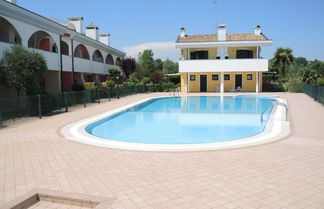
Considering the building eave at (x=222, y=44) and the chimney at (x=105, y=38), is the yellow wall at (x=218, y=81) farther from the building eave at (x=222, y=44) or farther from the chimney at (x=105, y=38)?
the chimney at (x=105, y=38)

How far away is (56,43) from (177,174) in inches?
766

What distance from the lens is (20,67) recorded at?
13.7 meters

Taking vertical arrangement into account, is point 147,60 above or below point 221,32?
below

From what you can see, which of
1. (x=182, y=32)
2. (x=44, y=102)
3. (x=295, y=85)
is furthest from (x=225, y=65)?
(x=44, y=102)

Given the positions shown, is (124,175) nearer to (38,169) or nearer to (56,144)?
(38,169)

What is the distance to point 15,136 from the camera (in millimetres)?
9492

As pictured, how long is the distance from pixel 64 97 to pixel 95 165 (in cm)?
1203

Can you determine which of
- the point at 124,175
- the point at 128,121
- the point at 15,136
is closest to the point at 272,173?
the point at 124,175

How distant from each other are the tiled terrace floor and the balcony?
23221mm

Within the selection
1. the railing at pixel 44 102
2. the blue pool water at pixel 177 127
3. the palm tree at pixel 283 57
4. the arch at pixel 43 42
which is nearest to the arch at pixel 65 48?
the arch at pixel 43 42

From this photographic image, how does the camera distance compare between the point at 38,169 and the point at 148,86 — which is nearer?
the point at 38,169

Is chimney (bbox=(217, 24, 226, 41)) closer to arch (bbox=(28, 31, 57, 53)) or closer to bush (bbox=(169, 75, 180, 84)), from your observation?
bush (bbox=(169, 75, 180, 84))

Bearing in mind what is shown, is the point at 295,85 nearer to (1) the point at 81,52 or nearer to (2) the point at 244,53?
(2) the point at 244,53

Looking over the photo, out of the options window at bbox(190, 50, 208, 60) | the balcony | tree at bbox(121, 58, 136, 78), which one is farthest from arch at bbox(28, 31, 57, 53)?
window at bbox(190, 50, 208, 60)
